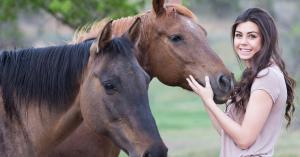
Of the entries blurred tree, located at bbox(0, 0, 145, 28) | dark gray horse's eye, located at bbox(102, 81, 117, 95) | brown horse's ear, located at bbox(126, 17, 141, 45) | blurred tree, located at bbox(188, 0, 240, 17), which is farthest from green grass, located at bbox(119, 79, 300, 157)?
dark gray horse's eye, located at bbox(102, 81, 117, 95)

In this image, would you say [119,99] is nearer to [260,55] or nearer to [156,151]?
[156,151]

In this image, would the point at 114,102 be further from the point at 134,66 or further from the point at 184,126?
the point at 184,126

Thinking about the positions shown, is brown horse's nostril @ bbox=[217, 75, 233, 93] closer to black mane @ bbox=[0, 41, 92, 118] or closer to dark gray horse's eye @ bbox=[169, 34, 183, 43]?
dark gray horse's eye @ bbox=[169, 34, 183, 43]

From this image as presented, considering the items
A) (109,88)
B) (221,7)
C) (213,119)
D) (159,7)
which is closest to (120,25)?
(159,7)

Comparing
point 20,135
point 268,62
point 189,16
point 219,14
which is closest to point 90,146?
point 20,135

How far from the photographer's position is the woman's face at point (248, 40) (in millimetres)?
4727

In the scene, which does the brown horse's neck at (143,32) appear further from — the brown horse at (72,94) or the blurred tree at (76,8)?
the blurred tree at (76,8)

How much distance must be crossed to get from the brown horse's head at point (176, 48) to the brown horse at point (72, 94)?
0.84 meters

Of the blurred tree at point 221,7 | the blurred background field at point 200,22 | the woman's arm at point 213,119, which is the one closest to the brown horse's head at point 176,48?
the blurred background field at point 200,22

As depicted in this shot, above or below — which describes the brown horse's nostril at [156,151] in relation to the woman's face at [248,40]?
below

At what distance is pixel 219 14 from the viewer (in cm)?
3325

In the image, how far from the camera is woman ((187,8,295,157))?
14.9ft

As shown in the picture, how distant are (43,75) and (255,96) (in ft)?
4.67

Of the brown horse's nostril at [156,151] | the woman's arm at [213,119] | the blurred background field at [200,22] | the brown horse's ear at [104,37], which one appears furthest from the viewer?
the blurred background field at [200,22]
